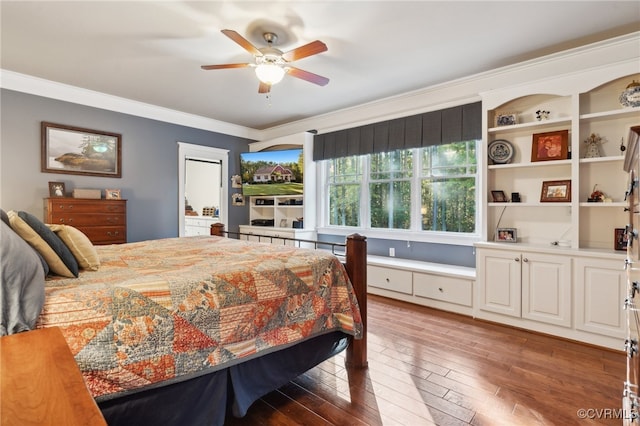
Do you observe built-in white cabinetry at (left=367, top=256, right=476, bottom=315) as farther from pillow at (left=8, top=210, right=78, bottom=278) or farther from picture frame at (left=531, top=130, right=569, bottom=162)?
pillow at (left=8, top=210, right=78, bottom=278)

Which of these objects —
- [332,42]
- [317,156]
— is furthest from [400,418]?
[317,156]

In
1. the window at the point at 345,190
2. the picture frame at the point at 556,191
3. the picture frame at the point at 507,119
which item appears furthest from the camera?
the window at the point at 345,190

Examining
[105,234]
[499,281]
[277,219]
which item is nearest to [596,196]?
[499,281]

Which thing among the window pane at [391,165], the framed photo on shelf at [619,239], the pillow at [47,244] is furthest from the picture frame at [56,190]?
the framed photo on shelf at [619,239]

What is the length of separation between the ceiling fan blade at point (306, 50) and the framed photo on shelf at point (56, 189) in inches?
126

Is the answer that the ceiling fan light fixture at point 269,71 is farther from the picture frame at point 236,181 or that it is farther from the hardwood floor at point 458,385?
the picture frame at point 236,181

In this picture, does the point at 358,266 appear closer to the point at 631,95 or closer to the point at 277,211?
the point at 631,95

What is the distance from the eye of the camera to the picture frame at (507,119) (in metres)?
3.30

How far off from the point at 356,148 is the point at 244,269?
3.32 metres

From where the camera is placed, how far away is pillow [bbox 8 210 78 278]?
57.5 inches

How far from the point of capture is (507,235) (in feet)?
11.1

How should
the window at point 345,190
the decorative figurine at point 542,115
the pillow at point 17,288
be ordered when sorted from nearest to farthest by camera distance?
the pillow at point 17,288
the decorative figurine at point 542,115
the window at point 345,190

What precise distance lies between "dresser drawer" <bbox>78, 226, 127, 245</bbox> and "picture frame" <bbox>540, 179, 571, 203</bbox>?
4797 mm

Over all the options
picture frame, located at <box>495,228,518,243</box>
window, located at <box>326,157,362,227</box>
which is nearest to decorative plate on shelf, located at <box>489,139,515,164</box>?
picture frame, located at <box>495,228,518,243</box>
